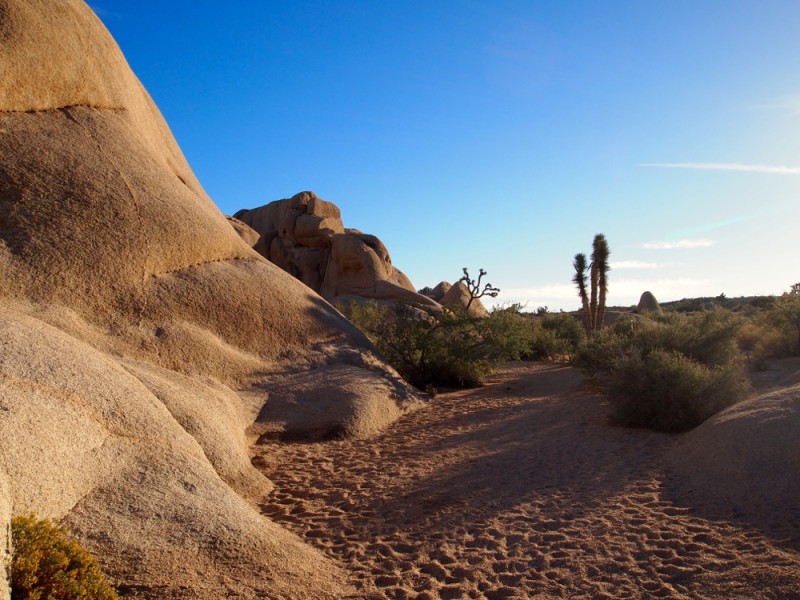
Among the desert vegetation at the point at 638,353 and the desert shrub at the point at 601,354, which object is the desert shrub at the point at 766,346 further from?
the desert shrub at the point at 601,354

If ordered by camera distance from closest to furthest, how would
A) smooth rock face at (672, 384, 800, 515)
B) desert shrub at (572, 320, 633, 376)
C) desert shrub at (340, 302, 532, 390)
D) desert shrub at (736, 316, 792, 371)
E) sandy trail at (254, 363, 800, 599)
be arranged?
sandy trail at (254, 363, 800, 599)
smooth rock face at (672, 384, 800, 515)
desert shrub at (572, 320, 633, 376)
desert shrub at (340, 302, 532, 390)
desert shrub at (736, 316, 792, 371)

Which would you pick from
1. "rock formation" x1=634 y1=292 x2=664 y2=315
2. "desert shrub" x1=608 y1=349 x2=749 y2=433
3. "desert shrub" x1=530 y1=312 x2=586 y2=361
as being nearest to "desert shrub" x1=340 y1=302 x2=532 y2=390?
"desert shrub" x1=608 y1=349 x2=749 y2=433

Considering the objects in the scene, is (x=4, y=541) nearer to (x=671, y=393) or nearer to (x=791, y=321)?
(x=671, y=393)

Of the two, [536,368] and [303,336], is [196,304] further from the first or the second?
[536,368]

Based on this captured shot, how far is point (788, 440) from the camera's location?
243 inches

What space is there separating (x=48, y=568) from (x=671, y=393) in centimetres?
818

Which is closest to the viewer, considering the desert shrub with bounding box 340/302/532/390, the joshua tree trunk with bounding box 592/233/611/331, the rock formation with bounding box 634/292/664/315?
the desert shrub with bounding box 340/302/532/390

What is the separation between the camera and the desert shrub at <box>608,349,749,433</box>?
8.83 m

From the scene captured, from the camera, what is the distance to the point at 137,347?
24.7 feet

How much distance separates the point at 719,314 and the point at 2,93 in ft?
48.1

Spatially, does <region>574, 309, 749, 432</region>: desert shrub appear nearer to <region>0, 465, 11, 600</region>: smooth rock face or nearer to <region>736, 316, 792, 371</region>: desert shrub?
<region>736, 316, 792, 371</region>: desert shrub

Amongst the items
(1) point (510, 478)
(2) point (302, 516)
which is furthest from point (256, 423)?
(1) point (510, 478)

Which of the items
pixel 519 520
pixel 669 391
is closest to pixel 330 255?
pixel 669 391

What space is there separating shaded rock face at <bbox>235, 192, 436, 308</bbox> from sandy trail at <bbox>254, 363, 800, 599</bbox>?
61.3 ft
